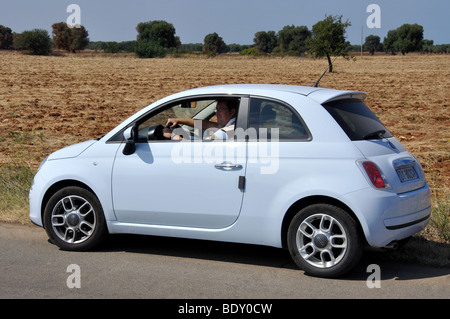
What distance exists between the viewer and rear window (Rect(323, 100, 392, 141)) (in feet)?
18.5

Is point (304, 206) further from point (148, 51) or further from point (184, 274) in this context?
point (148, 51)

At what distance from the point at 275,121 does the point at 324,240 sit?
118 centimetres

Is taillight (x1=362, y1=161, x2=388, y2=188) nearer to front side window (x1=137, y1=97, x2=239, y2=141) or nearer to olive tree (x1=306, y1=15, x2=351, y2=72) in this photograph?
front side window (x1=137, y1=97, x2=239, y2=141)

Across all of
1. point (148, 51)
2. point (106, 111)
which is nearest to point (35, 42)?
point (148, 51)

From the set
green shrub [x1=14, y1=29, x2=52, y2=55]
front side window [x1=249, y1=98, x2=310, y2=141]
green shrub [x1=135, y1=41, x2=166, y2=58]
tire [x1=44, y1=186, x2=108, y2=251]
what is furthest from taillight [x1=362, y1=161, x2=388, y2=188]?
green shrub [x1=14, y1=29, x2=52, y2=55]

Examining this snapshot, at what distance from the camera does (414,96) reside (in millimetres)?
27266

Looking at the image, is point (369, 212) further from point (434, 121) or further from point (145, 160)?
point (434, 121)

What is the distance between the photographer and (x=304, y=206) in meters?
5.58

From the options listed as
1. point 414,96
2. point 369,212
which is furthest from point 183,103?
point 414,96

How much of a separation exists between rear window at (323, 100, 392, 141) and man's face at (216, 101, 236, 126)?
972mm

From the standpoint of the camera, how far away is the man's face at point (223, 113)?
621cm

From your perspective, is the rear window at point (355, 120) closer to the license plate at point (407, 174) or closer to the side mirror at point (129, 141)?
the license plate at point (407, 174)

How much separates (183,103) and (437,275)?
291 centimetres

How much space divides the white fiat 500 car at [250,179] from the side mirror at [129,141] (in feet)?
0.04
